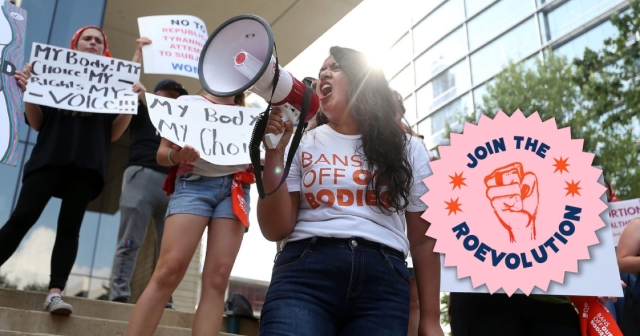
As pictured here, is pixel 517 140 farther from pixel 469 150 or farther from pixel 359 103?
pixel 359 103

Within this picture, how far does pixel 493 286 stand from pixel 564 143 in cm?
68

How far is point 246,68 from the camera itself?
1.70m

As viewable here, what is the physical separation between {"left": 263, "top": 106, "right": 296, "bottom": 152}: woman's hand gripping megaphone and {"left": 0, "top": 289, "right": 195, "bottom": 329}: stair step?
9.34ft

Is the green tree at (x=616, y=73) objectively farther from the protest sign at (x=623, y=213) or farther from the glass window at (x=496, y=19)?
the glass window at (x=496, y=19)

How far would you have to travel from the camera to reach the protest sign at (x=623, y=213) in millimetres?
4172

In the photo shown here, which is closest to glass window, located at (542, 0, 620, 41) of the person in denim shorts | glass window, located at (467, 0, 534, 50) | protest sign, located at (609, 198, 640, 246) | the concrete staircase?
glass window, located at (467, 0, 534, 50)

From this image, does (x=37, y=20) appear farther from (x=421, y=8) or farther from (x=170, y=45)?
(x=421, y=8)

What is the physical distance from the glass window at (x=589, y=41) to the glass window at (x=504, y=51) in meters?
1.66

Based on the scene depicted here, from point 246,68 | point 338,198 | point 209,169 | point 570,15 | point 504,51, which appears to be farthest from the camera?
point 504,51

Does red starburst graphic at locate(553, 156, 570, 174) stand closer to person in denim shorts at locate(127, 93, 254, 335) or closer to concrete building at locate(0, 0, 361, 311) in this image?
person in denim shorts at locate(127, 93, 254, 335)

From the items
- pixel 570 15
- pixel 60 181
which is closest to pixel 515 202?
pixel 60 181

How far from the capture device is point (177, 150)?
2.83 metres

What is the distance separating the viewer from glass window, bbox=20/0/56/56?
251 inches

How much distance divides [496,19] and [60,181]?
3275 cm
